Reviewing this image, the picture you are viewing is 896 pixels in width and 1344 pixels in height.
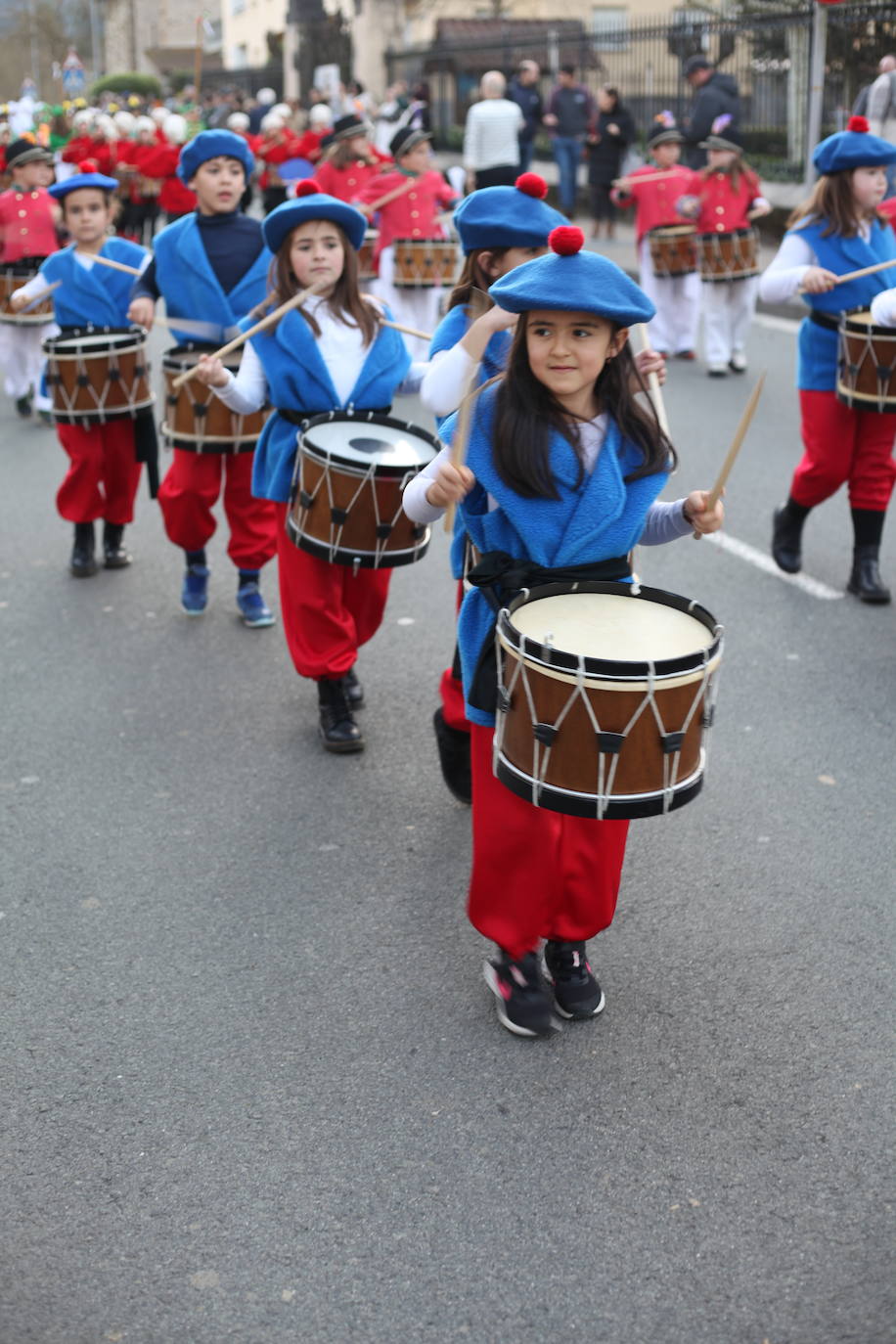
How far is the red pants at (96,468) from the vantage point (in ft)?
23.1

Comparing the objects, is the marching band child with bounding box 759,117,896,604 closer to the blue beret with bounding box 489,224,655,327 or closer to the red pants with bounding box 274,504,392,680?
the red pants with bounding box 274,504,392,680

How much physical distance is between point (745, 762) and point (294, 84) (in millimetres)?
46462

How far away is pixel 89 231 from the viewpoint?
7.27 meters

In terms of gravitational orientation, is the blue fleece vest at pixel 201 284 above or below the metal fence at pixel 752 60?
below

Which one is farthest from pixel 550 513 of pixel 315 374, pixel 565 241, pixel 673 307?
pixel 673 307

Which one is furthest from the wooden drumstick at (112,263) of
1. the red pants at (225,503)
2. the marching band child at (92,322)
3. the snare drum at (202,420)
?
the red pants at (225,503)

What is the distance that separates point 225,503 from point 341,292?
1.58m

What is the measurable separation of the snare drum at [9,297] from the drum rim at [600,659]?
302 inches

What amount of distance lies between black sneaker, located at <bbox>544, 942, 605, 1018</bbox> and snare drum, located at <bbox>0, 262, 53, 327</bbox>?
7.63m

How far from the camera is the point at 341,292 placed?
16.8 ft

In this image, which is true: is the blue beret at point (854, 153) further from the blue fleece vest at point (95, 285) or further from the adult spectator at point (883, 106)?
the adult spectator at point (883, 106)

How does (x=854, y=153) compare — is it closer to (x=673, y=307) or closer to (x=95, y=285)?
(x=95, y=285)

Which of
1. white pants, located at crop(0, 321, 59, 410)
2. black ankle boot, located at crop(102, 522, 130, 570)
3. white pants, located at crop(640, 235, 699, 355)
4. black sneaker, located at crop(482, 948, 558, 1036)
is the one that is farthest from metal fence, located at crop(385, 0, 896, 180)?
black sneaker, located at crop(482, 948, 558, 1036)

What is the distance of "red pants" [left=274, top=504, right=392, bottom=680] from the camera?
5.16 metres
